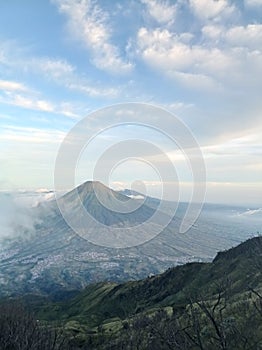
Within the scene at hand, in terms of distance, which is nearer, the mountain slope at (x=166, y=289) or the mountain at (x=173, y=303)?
the mountain at (x=173, y=303)

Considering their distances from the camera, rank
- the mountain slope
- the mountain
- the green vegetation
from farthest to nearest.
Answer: the mountain slope
the mountain
the green vegetation

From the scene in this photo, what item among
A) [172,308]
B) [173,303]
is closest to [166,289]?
[173,303]

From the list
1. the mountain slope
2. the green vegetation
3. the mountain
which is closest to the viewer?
the green vegetation

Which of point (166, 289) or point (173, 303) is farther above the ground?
point (173, 303)

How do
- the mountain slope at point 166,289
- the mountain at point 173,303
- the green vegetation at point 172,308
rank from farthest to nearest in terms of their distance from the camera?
1. the mountain slope at point 166,289
2. the mountain at point 173,303
3. the green vegetation at point 172,308

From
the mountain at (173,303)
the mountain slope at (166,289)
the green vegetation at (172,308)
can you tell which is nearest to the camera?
the green vegetation at (172,308)

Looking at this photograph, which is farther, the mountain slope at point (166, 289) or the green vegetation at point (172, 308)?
the mountain slope at point (166, 289)

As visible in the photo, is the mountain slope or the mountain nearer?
the mountain

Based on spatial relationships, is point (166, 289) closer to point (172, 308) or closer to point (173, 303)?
point (173, 303)

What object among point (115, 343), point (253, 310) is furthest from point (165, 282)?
point (253, 310)
